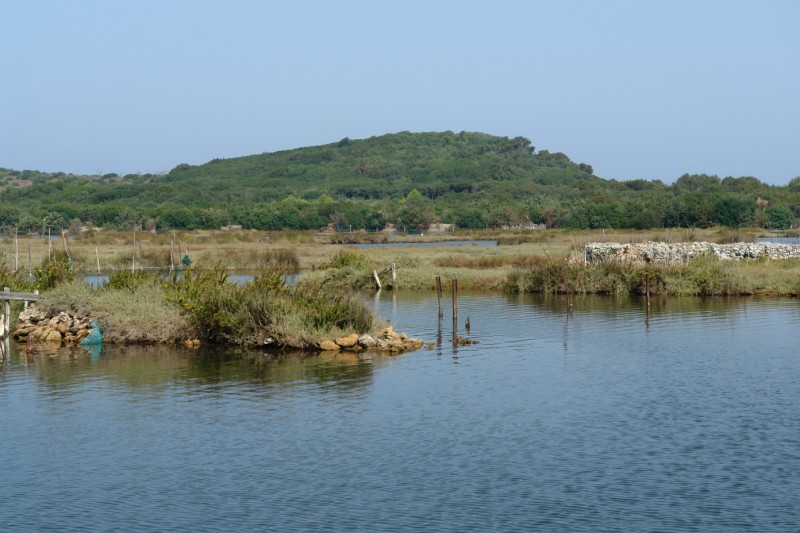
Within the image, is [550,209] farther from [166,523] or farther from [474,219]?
[166,523]

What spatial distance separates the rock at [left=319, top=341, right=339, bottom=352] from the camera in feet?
90.1

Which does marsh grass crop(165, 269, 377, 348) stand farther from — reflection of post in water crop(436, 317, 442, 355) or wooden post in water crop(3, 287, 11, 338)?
wooden post in water crop(3, 287, 11, 338)

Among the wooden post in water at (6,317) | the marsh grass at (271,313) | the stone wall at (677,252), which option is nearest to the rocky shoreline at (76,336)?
the wooden post in water at (6,317)

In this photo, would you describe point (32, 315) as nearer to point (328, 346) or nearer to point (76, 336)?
point (76, 336)

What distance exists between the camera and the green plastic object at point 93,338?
29.4 meters

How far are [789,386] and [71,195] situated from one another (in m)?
184

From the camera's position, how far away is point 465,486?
14891 millimetres

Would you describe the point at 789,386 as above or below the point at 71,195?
below

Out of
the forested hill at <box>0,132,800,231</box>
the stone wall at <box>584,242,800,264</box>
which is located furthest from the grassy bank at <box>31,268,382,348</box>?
the forested hill at <box>0,132,800,231</box>

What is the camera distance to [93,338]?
29438 millimetres

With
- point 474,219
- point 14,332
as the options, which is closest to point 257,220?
point 474,219

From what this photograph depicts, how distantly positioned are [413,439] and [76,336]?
1598 cm

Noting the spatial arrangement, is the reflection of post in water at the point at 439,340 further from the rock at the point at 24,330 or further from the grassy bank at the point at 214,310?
the rock at the point at 24,330

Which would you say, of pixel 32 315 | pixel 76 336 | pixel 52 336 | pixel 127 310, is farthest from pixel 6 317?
pixel 127 310
